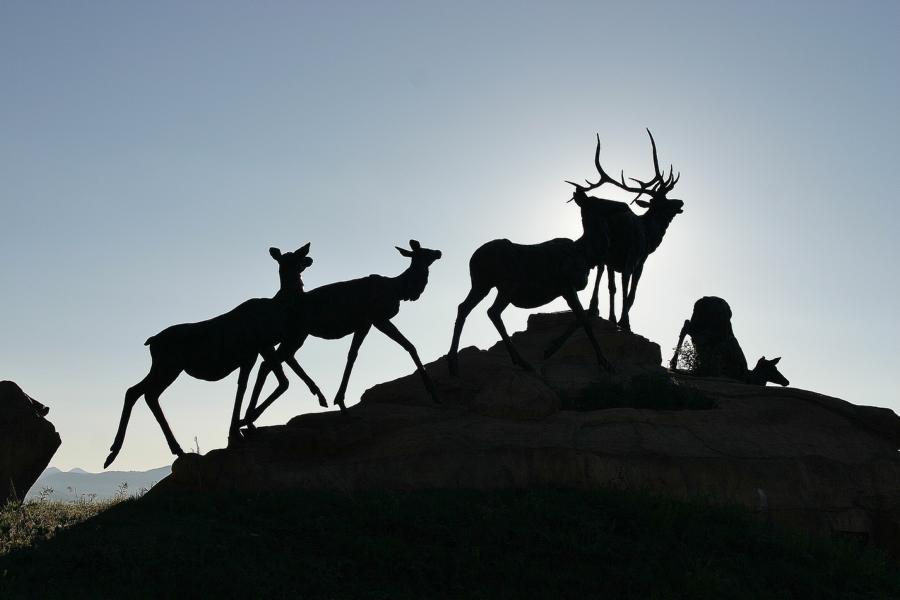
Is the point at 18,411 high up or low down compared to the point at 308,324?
down

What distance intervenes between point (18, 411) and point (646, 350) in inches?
391

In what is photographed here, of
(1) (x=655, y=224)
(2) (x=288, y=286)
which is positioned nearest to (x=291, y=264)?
(2) (x=288, y=286)

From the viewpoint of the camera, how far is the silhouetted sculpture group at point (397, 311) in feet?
39.2

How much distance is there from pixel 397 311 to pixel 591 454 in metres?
3.70

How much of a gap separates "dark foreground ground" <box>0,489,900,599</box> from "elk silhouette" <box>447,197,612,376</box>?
4116 mm

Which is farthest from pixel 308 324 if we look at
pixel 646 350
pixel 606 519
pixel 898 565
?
pixel 898 565

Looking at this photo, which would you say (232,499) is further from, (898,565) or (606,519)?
(898,565)

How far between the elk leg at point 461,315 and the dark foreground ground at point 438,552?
12.7ft

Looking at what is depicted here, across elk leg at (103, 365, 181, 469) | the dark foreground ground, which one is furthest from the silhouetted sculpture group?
the dark foreground ground

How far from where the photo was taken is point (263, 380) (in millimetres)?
12641

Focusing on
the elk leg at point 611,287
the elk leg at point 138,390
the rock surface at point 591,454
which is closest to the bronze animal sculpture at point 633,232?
the elk leg at point 611,287

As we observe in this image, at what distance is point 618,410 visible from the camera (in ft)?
41.0

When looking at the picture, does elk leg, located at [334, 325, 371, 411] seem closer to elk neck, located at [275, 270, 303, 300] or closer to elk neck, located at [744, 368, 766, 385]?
elk neck, located at [275, 270, 303, 300]

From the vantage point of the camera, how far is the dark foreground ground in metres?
8.43
